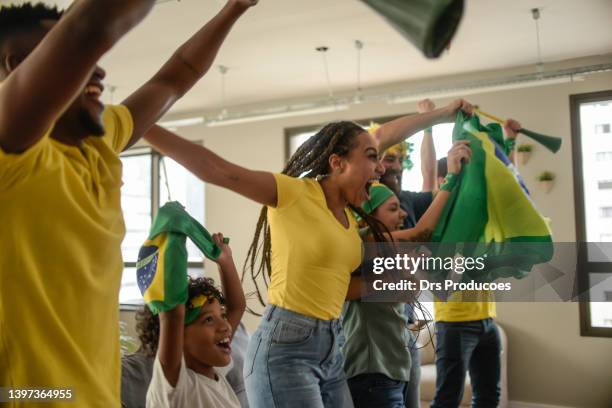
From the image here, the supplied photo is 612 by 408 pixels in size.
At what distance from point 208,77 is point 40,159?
494 cm

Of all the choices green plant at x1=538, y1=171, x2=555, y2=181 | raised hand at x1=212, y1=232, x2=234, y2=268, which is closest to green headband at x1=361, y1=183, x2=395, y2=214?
raised hand at x1=212, y1=232, x2=234, y2=268

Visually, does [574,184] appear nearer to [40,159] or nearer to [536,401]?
[536,401]

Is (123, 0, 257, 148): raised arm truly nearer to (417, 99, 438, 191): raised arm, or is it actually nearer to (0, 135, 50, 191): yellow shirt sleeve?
(0, 135, 50, 191): yellow shirt sleeve

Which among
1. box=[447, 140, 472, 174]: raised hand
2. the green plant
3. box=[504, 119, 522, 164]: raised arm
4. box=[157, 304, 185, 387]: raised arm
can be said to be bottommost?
box=[157, 304, 185, 387]: raised arm

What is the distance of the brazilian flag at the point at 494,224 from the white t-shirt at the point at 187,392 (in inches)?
40.0

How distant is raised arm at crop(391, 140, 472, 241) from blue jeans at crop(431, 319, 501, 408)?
0.72m

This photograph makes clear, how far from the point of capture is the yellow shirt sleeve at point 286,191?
1.59 metres

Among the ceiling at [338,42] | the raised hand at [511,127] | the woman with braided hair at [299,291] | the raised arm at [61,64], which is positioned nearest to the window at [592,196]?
the ceiling at [338,42]

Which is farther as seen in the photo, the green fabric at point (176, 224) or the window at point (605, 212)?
the window at point (605, 212)

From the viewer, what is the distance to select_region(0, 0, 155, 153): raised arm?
0.50m

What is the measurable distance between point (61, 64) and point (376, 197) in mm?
1714

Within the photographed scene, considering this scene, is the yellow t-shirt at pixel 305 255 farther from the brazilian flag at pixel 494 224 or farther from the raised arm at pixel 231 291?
the brazilian flag at pixel 494 224

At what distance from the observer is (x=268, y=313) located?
1614 millimetres

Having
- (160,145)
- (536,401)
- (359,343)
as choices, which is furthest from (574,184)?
(160,145)
